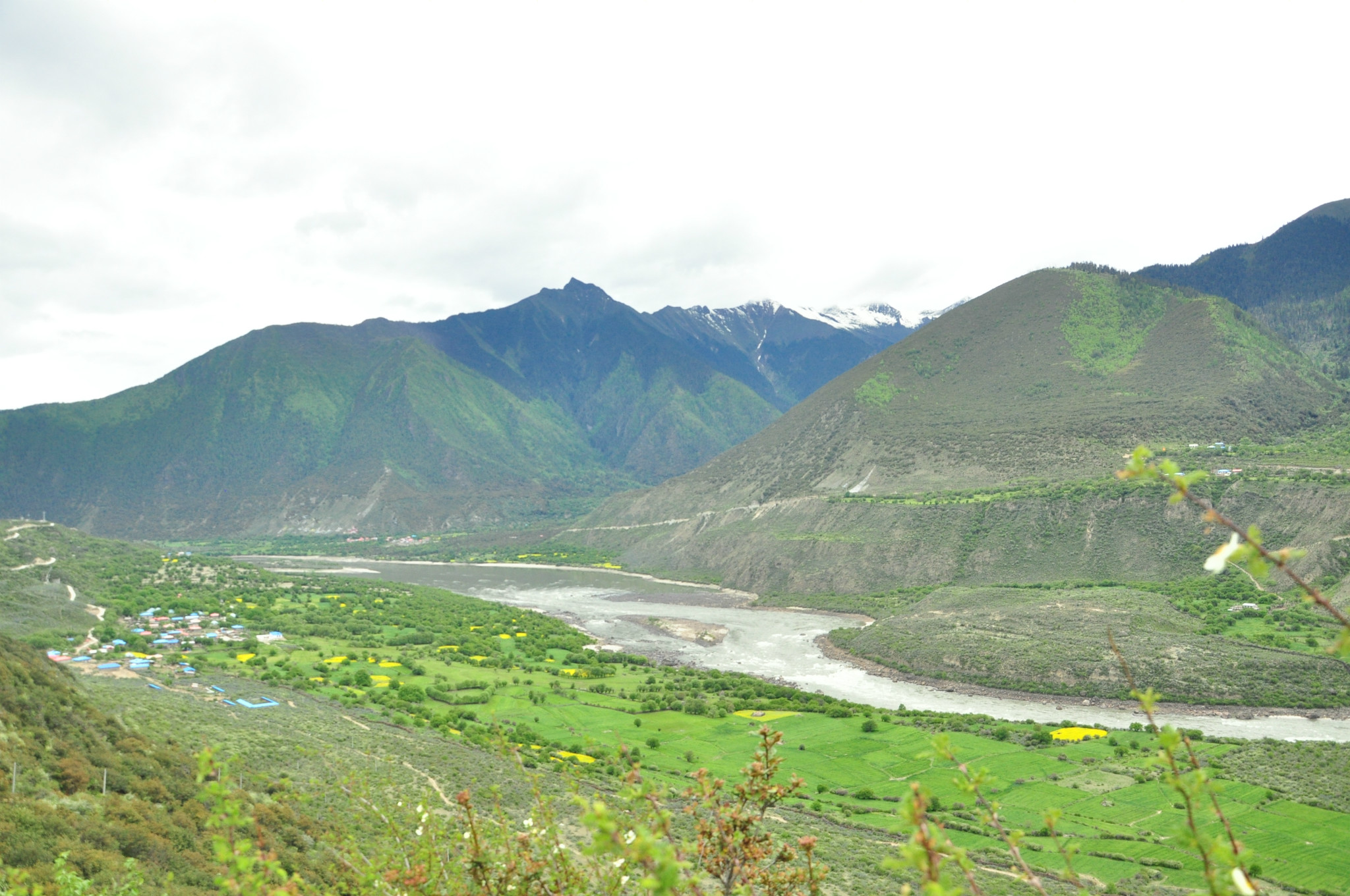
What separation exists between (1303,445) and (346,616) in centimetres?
10155

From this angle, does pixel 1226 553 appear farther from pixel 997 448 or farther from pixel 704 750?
pixel 997 448

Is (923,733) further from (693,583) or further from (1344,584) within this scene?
(693,583)

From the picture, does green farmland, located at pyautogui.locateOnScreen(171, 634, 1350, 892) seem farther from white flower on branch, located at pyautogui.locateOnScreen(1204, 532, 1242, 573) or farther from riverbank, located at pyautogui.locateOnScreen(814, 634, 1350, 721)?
white flower on branch, located at pyautogui.locateOnScreen(1204, 532, 1242, 573)

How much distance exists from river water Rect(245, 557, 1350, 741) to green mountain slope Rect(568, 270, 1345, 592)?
1074 centimetres

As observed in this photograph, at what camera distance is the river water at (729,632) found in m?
41.1

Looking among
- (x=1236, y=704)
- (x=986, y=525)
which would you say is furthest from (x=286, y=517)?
(x=1236, y=704)

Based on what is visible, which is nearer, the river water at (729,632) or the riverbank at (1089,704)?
the riverbank at (1089,704)

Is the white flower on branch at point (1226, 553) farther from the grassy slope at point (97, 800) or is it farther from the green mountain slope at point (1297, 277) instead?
the green mountain slope at point (1297, 277)

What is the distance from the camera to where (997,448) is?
97.2 metres

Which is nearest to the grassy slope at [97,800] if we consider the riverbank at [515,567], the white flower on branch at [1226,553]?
the white flower on branch at [1226,553]

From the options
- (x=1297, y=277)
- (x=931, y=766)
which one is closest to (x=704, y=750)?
(x=931, y=766)

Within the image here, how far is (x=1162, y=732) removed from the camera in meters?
3.51

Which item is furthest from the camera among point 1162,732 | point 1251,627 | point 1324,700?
point 1251,627

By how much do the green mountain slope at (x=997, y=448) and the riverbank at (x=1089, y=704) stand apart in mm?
22224
